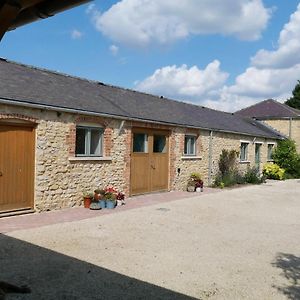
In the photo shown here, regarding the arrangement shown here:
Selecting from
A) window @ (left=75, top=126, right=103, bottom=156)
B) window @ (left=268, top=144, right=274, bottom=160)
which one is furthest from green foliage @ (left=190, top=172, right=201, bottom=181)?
window @ (left=268, top=144, right=274, bottom=160)

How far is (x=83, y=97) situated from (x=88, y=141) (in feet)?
6.45

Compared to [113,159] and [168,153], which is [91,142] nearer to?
[113,159]

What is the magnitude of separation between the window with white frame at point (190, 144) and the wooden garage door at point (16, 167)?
29.1 feet

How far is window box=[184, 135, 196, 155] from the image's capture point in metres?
18.0

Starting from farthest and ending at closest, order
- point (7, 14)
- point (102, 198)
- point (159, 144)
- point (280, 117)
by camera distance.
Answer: point (280, 117) < point (159, 144) < point (102, 198) < point (7, 14)

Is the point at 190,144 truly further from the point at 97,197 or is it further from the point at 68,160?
the point at 68,160

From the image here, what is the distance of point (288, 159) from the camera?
28359 millimetres

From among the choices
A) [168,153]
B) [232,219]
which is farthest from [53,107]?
[168,153]

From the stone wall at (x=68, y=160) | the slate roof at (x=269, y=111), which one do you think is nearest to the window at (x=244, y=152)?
the stone wall at (x=68, y=160)

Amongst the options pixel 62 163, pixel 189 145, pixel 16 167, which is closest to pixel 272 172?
pixel 189 145

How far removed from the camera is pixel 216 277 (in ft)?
19.0

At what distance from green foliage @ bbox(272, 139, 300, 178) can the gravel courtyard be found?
18017 mm

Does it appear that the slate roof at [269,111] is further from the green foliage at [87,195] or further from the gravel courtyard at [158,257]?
the green foliage at [87,195]

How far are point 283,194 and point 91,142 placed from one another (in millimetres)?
9574
